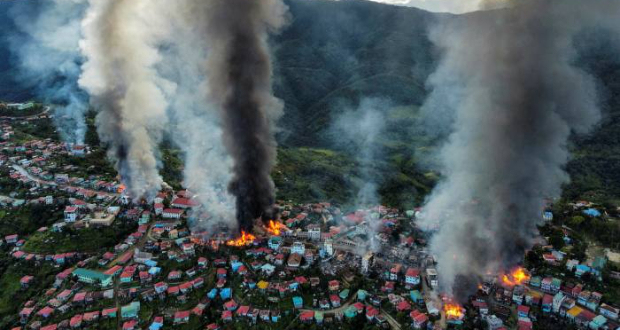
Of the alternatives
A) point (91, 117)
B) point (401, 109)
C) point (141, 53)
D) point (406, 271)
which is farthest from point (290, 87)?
point (406, 271)

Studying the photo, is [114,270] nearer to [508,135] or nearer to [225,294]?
[225,294]

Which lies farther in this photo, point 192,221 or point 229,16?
point 192,221

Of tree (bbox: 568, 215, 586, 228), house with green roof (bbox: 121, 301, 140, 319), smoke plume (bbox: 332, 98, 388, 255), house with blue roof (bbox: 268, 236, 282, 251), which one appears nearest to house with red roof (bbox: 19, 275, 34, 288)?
house with green roof (bbox: 121, 301, 140, 319)

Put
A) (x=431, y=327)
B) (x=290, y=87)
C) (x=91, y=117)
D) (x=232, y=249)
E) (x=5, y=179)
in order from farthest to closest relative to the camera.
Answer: (x=290, y=87)
(x=91, y=117)
(x=5, y=179)
(x=232, y=249)
(x=431, y=327)

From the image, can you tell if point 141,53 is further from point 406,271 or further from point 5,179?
point 406,271

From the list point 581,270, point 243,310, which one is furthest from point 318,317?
point 581,270

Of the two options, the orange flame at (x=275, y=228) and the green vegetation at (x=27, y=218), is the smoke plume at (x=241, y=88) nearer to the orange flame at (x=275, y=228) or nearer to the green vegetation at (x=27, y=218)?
the orange flame at (x=275, y=228)
